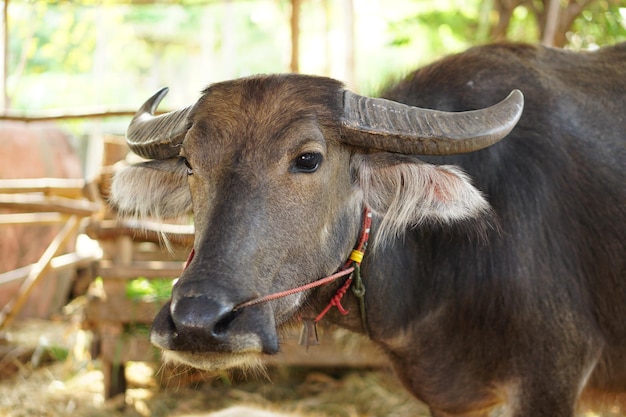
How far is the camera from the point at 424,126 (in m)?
3.05

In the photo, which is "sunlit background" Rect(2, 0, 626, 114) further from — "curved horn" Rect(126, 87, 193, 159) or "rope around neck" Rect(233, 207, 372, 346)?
"rope around neck" Rect(233, 207, 372, 346)

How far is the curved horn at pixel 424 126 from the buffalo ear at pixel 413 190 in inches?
5.3

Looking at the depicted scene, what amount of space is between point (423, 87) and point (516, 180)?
2.34 feet

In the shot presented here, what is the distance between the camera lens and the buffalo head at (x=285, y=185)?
2670 mm

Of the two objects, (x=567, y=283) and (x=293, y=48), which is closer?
(x=567, y=283)

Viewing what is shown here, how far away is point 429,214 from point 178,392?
380 centimetres

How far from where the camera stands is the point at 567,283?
3.57 metres

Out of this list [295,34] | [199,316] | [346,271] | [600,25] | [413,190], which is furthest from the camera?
[295,34]

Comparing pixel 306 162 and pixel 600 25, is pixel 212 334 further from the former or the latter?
pixel 600 25

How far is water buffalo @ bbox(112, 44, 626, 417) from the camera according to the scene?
114 inches

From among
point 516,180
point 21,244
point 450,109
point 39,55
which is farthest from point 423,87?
point 39,55

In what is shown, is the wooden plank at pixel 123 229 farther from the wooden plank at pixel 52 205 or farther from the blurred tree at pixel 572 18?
the blurred tree at pixel 572 18

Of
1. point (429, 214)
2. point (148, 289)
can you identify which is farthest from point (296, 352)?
point (429, 214)

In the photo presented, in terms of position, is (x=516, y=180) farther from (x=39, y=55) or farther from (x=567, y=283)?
(x=39, y=55)
